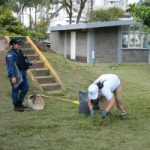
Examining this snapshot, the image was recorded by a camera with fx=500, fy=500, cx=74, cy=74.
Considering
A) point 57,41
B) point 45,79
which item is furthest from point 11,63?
point 57,41

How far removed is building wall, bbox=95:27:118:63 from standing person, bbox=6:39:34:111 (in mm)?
21573

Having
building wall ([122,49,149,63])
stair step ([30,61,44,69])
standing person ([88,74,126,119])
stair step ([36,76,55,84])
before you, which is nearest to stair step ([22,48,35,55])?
stair step ([30,61,44,69])

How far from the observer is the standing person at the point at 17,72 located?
11.1m

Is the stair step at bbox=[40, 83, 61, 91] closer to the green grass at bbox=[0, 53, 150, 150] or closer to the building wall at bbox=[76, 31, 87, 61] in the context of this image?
the green grass at bbox=[0, 53, 150, 150]

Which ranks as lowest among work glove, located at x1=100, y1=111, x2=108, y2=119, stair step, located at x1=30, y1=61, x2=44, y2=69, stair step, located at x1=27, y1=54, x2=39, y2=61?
work glove, located at x1=100, y1=111, x2=108, y2=119

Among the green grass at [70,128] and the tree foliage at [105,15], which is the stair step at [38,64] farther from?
the tree foliage at [105,15]

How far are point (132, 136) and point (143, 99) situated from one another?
4.70 m

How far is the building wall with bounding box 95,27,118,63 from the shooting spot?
3297 centimetres

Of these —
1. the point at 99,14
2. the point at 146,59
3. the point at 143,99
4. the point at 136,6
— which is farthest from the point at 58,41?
the point at 143,99

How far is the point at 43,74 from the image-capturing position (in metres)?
15.1

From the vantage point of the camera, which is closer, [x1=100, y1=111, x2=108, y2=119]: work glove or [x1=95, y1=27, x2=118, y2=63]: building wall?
[x1=100, y1=111, x2=108, y2=119]: work glove

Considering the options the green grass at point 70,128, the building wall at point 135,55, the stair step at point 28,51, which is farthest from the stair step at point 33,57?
the building wall at point 135,55

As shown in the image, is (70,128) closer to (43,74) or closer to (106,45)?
(43,74)

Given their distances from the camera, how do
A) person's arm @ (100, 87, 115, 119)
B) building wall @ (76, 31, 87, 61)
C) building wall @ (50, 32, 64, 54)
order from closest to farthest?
person's arm @ (100, 87, 115, 119), building wall @ (76, 31, 87, 61), building wall @ (50, 32, 64, 54)
